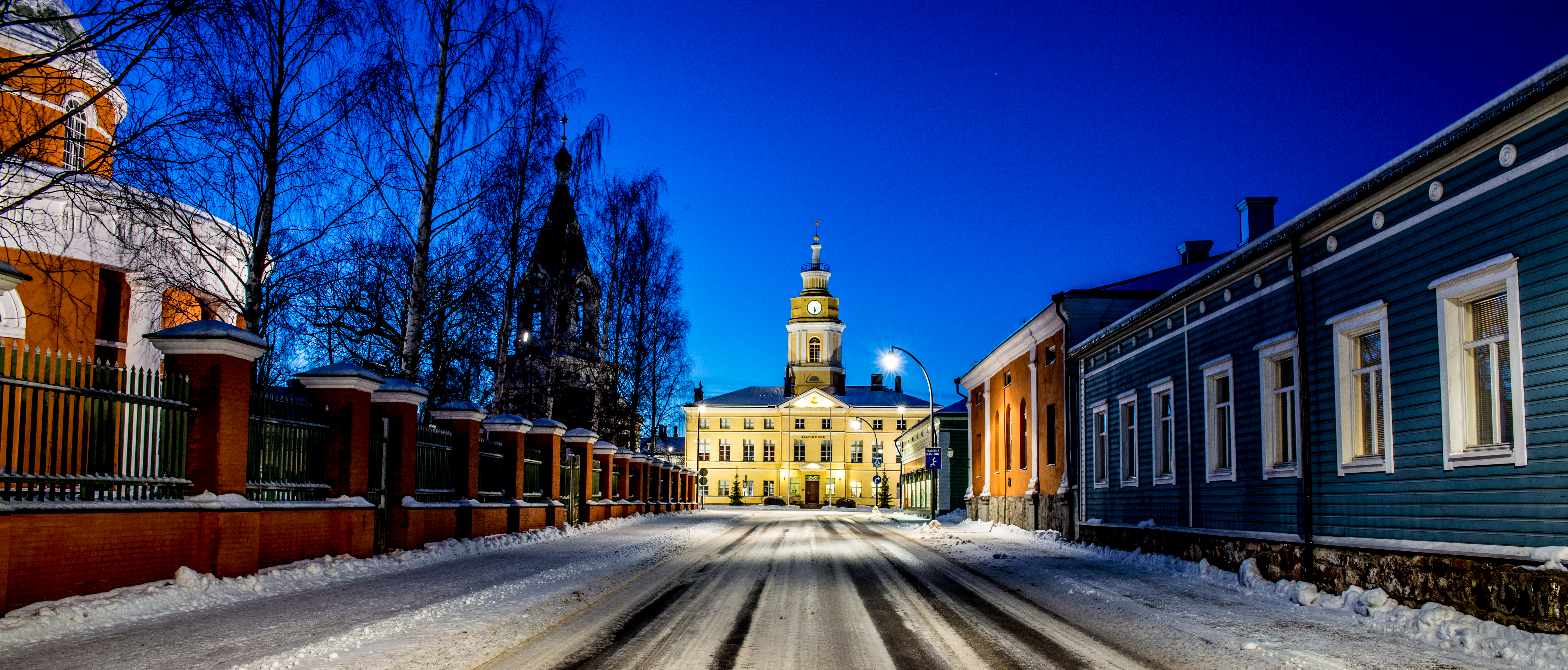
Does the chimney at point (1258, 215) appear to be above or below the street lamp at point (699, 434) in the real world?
above

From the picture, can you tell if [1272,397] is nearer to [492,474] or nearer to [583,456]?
[492,474]

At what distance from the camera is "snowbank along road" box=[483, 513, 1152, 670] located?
6.84 meters

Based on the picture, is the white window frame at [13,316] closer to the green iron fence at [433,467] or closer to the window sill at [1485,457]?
the green iron fence at [433,467]

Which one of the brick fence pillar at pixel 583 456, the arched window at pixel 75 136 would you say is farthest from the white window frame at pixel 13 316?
the brick fence pillar at pixel 583 456

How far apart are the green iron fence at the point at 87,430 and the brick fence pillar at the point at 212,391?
0.12 metres

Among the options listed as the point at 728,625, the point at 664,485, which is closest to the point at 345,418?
the point at 728,625

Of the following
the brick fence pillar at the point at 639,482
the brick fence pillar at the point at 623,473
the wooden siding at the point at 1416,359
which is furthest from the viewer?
the brick fence pillar at the point at 639,482

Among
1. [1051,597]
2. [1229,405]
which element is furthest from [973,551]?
[1051,597]

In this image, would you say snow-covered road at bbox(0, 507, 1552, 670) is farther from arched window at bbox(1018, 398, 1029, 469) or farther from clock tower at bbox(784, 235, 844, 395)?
clock tower at bbox(784, 235, 844, 395)

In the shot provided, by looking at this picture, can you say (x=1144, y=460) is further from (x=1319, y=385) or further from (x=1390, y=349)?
(x=1390, y=349)

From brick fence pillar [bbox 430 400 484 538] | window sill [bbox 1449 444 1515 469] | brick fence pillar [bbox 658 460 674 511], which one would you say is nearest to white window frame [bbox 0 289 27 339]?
brick fence pillar [bbox 430 400 484 538]

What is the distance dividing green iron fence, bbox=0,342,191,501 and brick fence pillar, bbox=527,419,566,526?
42.1 feet

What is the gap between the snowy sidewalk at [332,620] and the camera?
6641mm

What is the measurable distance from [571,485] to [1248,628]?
19870 mm
